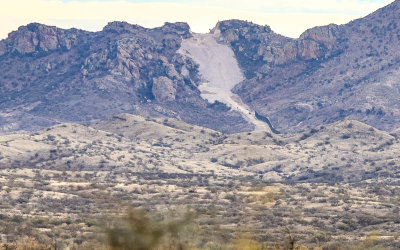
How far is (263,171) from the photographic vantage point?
169m

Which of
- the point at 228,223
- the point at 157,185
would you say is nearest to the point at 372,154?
the point at 157,185

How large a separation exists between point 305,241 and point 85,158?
11166 centimetres

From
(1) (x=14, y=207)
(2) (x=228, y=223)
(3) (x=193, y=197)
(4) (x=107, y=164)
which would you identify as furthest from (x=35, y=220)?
(4) (x=107, y=164)

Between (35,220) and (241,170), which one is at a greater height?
(241,170)

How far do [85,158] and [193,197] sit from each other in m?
67.0

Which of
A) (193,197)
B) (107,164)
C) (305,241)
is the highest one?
(107,164)

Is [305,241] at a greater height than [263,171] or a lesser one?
lesser

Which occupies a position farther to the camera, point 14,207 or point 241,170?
point 241,170

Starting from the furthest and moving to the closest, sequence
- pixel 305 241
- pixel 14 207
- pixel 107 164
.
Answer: pixel 107 164, pixel 14 207, pixel 305 241

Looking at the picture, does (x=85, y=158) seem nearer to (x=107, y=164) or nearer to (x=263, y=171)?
(x=107, y=164)

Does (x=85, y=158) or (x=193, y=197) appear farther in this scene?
(x=85, y=158)

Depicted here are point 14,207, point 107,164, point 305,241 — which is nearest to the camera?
point 305,241

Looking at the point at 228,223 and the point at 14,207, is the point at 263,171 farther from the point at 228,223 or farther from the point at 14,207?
the point at 228,223

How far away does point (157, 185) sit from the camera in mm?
122500
